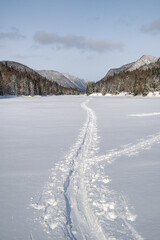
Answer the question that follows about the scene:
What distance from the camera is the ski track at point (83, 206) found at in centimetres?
321

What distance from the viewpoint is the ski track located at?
10.5 feet

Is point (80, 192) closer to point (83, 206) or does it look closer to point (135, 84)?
point (83, 206)

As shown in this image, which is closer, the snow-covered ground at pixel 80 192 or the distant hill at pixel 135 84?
the snow-covered ground at pixel 80 192

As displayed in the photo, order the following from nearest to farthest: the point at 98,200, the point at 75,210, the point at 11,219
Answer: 1. the point at 11,219
2. the point at 75,210
3. the point at 98,200

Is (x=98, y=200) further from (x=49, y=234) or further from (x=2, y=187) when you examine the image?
(x=2, y=187)

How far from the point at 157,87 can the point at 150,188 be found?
100928 millimetres

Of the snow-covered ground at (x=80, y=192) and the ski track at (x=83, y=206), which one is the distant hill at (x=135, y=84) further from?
the ski track at (x=83, y=206)

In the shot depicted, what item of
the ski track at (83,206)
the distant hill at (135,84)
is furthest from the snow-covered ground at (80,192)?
the distant hill at (135,84)

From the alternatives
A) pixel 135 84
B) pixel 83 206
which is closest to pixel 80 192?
pixel 83 206

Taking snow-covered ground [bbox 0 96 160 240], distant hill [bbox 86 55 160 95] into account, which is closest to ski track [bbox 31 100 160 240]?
snow-covered ground [bbox 0 96 160 240]

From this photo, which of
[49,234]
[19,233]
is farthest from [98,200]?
[19,233]

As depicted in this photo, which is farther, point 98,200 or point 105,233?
point 98,200

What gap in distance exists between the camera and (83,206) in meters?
3.96

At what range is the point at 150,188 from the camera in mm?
4688
